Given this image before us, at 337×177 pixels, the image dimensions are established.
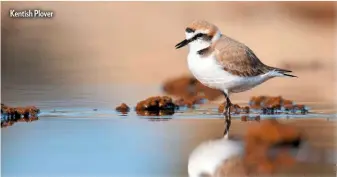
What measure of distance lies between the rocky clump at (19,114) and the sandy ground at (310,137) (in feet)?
4.87

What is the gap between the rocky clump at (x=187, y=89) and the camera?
31.5 ft

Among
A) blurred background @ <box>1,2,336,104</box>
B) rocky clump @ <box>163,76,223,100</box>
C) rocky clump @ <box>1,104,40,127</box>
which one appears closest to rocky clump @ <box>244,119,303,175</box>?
rocky clump @ <box>1,104,40,127</box>

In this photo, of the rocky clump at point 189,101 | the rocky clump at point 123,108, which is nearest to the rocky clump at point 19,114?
the rocky clump at point 123,108

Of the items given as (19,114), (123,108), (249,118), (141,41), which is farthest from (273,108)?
(141,41)

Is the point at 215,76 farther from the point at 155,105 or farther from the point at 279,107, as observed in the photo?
the point at 279,107

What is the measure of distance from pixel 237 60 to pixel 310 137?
1.27m

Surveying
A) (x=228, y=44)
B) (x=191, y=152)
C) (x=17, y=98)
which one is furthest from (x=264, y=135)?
(x=17, y=98)

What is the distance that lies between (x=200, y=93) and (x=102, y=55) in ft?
6.25

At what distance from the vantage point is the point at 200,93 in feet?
32.0

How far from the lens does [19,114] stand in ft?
25.4

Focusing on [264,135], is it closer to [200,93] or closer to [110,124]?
[110,124]

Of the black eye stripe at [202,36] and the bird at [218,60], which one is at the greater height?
the black eye stripe at [202,36]

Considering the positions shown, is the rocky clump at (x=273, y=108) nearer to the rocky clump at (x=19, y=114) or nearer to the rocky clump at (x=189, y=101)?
the rocky clump at (x=189, y=101)

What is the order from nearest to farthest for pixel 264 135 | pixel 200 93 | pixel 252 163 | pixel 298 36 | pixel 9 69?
pixel 252 163, pixel 264 135, pixel 200 93, pixel 9 69, pixel 298 36
